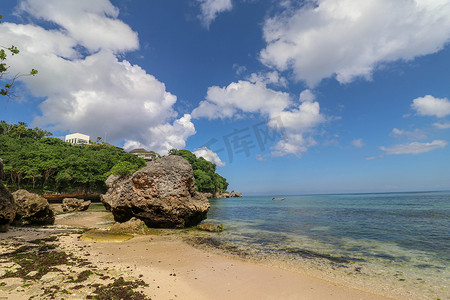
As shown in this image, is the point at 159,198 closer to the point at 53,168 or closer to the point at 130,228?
the point at 130,228

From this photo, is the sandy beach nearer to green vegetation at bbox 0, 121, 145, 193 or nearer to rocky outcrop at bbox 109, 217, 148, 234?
rocky outcrop at bbox 109, 217, 148, 234

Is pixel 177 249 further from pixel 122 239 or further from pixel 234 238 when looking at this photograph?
pixel 234 238

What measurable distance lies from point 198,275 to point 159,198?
9.64m

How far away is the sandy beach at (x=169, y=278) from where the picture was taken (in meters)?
5.46

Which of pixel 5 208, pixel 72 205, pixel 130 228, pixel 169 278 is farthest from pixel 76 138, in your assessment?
pixel 169 278

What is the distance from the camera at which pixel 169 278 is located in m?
6.71

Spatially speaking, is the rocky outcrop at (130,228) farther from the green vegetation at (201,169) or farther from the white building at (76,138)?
the white building at (76,138)

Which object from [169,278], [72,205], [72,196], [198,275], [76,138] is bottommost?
[198,275]

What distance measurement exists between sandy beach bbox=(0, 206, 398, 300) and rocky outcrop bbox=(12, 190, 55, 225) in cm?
627

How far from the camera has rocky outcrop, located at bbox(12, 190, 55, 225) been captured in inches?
591

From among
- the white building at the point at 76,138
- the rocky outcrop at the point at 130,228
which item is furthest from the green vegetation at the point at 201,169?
the rocky outcrop at the point at 130,228

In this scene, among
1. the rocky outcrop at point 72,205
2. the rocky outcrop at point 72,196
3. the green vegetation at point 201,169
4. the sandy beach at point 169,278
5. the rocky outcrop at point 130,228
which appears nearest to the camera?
the sandy beach at point 169,278

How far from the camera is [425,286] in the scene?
23.2 ft

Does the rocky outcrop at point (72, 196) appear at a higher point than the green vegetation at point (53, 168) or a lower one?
lower
